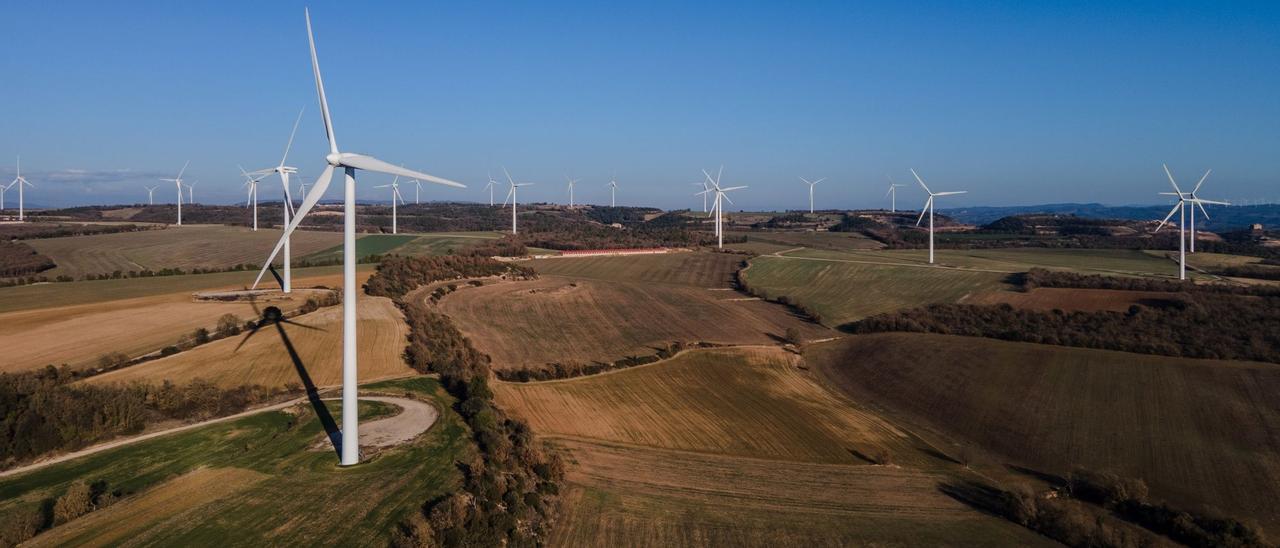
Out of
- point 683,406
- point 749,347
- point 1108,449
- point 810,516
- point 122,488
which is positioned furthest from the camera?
point 749,347

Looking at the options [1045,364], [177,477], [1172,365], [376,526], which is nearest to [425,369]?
[177,477]

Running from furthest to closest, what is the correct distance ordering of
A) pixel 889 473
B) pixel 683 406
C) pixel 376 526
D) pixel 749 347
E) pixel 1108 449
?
1. pixel 749 347
2. pixel 683 406
3. pixel 1108 449
4. pixel 889 473
5. pixel 376 526

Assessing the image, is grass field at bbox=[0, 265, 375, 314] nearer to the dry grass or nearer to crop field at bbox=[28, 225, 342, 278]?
crop field at bbox=[28, 225, 342, 278]

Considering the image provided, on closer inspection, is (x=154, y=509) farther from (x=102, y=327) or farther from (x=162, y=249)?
(x=162, y=249)

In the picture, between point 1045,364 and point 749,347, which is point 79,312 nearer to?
point 749,347

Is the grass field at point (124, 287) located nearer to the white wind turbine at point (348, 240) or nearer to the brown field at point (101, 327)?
the brown field at point (101, 327)

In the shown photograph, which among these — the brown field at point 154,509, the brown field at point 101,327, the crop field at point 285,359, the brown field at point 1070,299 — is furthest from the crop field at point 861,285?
the brown field at point 154,509
